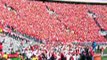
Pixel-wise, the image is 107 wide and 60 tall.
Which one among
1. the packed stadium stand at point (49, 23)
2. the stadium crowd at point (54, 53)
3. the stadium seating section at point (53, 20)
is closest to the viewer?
the stadium crowd at point (54, 53)

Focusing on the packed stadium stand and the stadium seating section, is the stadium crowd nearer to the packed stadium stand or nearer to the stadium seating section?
the packed stadium stand

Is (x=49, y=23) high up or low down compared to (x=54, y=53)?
down

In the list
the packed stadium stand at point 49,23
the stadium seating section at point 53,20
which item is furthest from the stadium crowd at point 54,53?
the stadium seating section at point 53,20

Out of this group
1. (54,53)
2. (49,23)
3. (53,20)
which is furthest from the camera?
(53,20)

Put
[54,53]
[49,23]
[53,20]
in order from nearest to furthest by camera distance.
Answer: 1. [54,53]
2. [49,23]
3. [53,20]

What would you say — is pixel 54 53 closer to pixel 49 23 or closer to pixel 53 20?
pixel 49 23

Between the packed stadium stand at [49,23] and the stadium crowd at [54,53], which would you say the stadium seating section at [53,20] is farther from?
the stadium crowd at [54,53]

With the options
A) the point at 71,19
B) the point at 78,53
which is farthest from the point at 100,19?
the point at 78,53

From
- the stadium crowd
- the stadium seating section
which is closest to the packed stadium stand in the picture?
the stadium seating section

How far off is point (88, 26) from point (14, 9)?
20.8ft

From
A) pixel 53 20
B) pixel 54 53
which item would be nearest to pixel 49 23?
pixel 53 20

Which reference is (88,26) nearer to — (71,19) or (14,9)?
(71,19)

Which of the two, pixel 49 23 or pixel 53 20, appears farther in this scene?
pixel 53 20

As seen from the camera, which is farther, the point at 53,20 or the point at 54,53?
the point at 53,20
